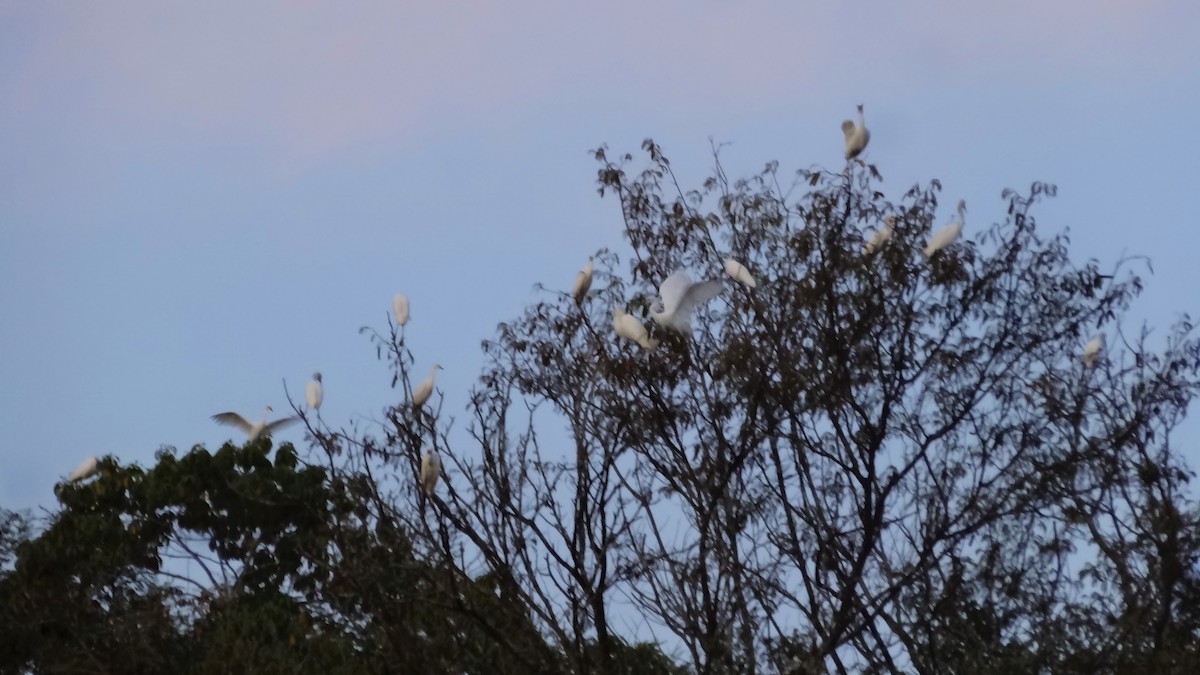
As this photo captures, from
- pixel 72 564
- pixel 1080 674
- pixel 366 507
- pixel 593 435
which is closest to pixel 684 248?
pixel 593 435

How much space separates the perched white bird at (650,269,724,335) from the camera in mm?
9633

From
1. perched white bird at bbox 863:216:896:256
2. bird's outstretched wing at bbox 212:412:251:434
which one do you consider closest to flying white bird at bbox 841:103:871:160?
perched white bird at bbox 863:216:896:256

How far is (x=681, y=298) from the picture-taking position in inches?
378

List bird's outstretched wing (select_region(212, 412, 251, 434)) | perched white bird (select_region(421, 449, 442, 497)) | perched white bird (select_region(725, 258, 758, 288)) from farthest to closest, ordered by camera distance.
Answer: bird's outstretched wing (select_region(212, 412, 251, 434)) < perched white bird (select_region(725, 258, 758, 288)) < perched white bird (select_region(421, 449, 442, 497))

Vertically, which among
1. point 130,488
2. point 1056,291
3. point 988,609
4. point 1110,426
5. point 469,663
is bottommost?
point 469,663

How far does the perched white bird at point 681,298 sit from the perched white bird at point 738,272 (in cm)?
31

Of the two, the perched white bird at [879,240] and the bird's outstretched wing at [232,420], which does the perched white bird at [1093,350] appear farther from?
the bird's outstretched wing at [232,420]

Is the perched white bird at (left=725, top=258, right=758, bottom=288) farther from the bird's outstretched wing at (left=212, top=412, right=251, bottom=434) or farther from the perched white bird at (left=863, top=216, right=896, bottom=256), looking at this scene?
the bird's outstretched wing at (left=212, top=412, right=251, bottom=434)

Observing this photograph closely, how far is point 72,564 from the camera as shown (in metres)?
16.6

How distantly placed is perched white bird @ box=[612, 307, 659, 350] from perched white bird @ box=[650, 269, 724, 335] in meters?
0.18

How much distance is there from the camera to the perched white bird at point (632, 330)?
9.84 m

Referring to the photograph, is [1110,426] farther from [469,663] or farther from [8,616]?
[8,616]

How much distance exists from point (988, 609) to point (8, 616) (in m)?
9.93

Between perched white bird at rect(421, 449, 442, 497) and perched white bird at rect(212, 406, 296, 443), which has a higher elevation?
perched white bird at rect(212, 406, 296, 443)
